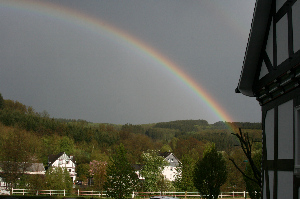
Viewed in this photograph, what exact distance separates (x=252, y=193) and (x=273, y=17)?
105 feet

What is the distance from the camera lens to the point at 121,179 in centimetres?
4700

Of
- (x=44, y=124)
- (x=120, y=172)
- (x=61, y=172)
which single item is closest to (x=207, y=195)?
(x=120, y=172)

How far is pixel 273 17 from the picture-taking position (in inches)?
391

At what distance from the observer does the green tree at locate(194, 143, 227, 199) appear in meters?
42.8

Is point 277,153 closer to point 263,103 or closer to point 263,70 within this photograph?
point 263,103

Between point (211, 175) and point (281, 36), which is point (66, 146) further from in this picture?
point (281, 36)

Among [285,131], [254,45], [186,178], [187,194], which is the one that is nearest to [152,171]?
[186,178]

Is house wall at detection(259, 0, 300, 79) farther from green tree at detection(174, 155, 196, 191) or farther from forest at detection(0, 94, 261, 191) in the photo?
forest at detection(0, 94, 261, 191)

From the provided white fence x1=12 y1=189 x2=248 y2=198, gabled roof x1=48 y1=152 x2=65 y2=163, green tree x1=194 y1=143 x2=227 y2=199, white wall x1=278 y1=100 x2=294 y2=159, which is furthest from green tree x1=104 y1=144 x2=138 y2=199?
gabled roof x1=48 y1=152 x2=65 y2=163

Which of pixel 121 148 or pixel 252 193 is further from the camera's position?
pixel 121 148

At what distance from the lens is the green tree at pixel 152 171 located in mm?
62031

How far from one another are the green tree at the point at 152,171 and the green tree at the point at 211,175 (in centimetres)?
1883

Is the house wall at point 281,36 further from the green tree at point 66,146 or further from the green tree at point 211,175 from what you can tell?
the green tree at point 66,146

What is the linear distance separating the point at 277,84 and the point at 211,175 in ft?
115
